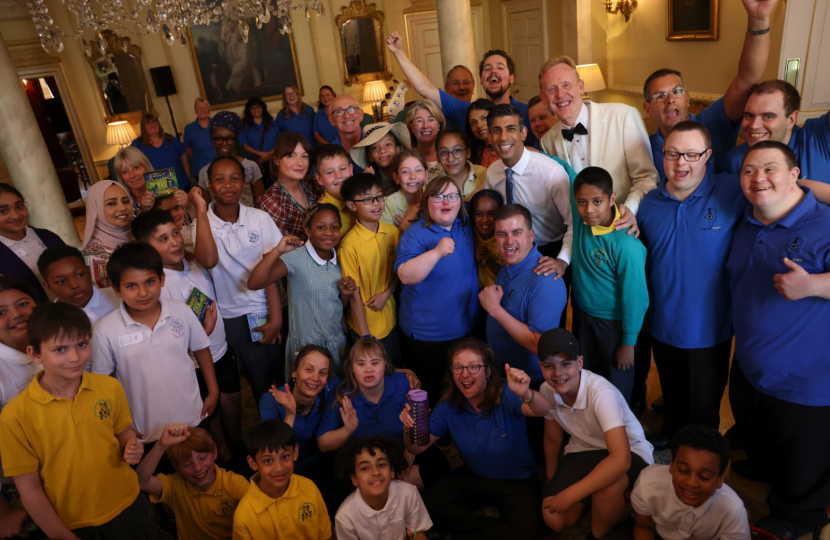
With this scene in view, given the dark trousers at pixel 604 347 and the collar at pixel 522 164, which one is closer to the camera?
the dark trousers at pixel 604 347

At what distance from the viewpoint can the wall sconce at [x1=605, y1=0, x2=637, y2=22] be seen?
7289 mm

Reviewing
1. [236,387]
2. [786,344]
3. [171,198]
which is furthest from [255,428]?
[786,344]

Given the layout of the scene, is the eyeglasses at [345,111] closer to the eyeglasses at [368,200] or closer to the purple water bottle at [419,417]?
the eyeglasses at [368,200]

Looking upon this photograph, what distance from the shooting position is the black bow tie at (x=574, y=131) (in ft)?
10.3

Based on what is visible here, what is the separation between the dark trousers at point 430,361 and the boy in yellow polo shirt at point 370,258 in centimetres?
15

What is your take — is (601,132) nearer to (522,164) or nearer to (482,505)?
(522,164)

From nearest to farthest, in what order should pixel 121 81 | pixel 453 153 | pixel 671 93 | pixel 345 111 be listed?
pixel 671 93 < pixel 453 153 < pixel 345 111 < pixel 121 81

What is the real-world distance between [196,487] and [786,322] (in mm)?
2665

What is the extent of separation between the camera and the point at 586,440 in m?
2.56

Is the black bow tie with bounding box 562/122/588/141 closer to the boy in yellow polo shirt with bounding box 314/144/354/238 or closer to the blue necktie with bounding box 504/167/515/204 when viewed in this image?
the blue necktie with bounding box 504/167/515/204

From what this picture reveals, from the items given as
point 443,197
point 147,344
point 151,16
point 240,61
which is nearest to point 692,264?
point 443,197

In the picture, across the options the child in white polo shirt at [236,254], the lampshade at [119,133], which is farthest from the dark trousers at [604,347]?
the lampshade at [119,133]

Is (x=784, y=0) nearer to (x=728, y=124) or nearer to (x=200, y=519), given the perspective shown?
(x=728, y=124)

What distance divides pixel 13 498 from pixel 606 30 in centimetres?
861
